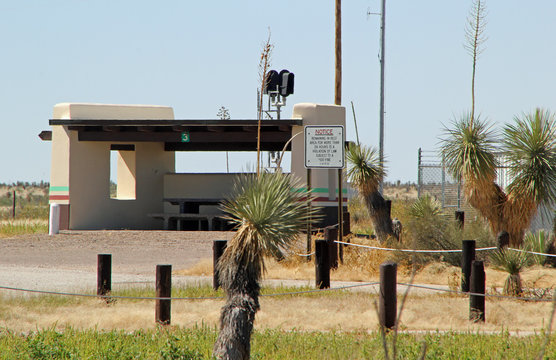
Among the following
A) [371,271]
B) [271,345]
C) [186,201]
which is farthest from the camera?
[186,201]

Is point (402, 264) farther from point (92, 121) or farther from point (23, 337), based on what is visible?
point (92, 121)

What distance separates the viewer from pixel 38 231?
25.0m

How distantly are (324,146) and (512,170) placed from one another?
379 cm

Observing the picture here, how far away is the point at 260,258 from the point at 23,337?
116 inches

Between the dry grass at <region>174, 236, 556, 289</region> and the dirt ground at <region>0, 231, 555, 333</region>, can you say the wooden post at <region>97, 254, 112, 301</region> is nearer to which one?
the dirt ground at <region>0, 231, 555, 333</region>

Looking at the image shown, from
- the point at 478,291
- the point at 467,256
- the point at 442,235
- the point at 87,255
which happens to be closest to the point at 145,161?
the point at 87,255

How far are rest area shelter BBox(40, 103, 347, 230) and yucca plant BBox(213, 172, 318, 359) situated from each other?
15820mm

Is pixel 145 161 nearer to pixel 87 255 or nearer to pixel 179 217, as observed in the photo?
pixel 179 217

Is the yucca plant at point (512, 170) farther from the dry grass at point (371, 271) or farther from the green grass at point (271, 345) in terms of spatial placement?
the green grass at point (271, 345)

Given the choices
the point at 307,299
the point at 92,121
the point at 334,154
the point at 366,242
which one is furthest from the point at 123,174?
the point at 307,299

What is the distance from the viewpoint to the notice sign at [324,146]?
15625mm

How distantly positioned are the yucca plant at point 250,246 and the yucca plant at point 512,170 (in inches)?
303

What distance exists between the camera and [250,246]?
752cm

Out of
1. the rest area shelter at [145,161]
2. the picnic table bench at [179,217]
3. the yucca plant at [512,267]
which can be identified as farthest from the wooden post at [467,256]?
the picnic table bench at [179,217]
